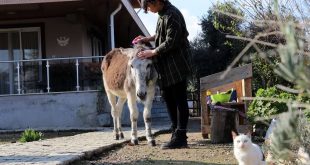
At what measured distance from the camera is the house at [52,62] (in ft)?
48.4

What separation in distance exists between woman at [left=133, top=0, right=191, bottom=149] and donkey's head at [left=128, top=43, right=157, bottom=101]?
15 centimetres

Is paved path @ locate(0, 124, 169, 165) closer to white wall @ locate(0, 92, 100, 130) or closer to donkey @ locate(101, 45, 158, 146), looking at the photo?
donkey @ locate(101, 45, 158, 146)

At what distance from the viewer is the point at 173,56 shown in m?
7.01

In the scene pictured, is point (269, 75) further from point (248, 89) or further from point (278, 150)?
point (278, 150)

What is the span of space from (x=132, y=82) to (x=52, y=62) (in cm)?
902

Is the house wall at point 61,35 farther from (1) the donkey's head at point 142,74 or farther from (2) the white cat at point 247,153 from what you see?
(2) the white cat at point 247,153

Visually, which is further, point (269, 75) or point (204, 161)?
point (269, 75)

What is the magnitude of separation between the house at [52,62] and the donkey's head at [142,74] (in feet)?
22.1

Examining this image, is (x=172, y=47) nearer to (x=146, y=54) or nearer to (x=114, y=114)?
(x=146, y=54)

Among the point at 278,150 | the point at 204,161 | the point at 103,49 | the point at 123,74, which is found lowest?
the point at 204,161

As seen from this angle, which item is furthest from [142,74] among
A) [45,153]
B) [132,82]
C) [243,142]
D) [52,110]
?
[52,110]

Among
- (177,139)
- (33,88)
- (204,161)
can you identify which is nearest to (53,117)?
(33,88)

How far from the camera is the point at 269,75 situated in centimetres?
1480

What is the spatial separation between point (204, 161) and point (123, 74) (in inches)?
101
